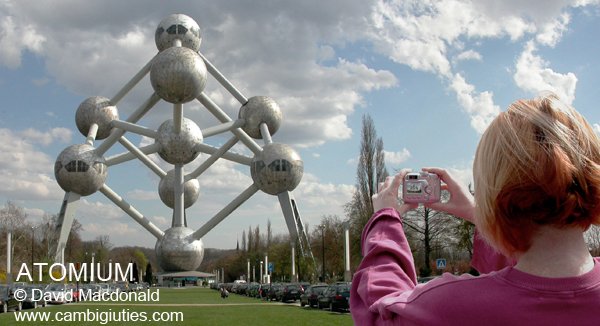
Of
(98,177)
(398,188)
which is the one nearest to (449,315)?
(398,188)

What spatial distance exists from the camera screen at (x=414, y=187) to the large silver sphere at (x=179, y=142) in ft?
115

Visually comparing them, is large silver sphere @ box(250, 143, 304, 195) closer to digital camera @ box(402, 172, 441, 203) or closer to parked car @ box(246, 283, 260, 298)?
parked car @ box(246, 283, 260, 298)

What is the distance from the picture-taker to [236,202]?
3794 cm

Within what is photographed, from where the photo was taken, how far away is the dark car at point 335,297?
25453mm

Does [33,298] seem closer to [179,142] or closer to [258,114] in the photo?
[179,142]

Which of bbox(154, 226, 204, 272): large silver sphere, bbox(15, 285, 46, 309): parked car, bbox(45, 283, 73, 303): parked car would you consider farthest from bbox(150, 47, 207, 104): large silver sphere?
bbox(45, 283, 73, 303): parked car

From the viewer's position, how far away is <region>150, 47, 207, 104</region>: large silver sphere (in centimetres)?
3272

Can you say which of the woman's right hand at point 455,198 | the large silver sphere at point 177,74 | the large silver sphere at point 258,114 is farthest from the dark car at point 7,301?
the woman's right hand at point 455,198

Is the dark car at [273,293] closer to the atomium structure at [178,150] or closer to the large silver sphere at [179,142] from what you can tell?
the atomium structure at [178,150]

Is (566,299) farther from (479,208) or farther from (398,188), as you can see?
(398,188)

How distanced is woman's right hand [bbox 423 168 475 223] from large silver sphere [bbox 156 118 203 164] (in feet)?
115

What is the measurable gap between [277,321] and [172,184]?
21.6 meters

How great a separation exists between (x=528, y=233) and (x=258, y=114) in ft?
122

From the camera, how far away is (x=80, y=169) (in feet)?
116
